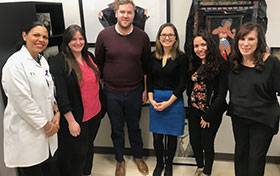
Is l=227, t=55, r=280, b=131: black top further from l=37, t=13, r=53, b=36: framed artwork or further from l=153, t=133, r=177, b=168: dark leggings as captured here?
l=37, t=13, r=53, b=36: framed artwork

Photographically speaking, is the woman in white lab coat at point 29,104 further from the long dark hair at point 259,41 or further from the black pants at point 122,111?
the long dark hair at point 259,41

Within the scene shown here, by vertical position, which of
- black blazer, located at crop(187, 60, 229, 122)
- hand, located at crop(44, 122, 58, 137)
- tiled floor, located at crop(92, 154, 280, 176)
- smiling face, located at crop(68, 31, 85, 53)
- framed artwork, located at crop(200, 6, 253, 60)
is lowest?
tiled floor, located at crop(92, 154, 280, 176)

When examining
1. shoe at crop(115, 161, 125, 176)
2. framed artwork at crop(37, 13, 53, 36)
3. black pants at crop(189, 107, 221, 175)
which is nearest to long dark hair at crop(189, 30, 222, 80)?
black pants at crop(189, 107, 221, 175)

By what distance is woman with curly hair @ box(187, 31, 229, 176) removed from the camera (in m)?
1.84

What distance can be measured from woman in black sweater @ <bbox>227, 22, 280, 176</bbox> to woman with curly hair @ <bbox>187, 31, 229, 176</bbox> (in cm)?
10

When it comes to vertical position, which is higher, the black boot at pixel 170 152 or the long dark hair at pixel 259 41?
the long dark hair at pixel 259 41

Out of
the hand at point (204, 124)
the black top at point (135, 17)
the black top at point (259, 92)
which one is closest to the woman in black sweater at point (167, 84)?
the hand at point (204, 124)

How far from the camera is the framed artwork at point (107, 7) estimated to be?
232 cm

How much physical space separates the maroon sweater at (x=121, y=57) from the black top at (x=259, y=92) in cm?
81

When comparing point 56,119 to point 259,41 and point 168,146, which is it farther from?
point 259,41

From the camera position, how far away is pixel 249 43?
1.61 metres

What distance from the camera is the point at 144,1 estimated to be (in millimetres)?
2332

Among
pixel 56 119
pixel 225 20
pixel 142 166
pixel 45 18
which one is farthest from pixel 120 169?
pixel 225 20

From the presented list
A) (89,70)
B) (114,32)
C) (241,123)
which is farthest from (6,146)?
(241,123)
